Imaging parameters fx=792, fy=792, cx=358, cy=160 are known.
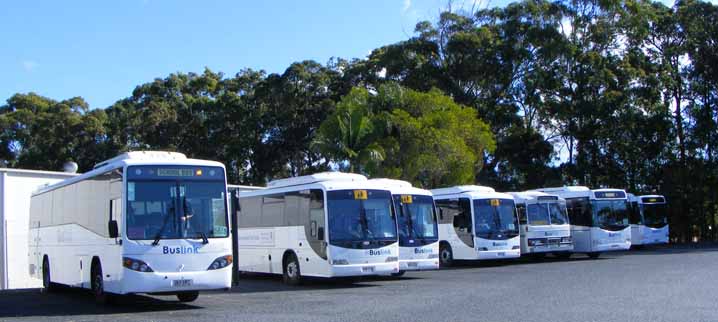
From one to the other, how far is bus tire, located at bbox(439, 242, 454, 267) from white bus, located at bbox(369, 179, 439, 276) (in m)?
4.93

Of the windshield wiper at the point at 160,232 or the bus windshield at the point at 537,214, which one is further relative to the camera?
the bus windshield at the point at 537,214

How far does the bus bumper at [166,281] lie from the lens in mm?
13781

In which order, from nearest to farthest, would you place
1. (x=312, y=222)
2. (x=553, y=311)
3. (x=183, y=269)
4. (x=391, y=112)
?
→ (x=553, y=311)
(x=183, y=269)
(x=312, y=222)
(x=391, y=112)

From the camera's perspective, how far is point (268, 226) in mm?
21953

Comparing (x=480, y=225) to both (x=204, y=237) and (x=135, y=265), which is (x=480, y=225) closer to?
(x=204, y=237)

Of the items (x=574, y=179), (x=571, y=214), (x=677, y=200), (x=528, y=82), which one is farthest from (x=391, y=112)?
(x=677, y=200)

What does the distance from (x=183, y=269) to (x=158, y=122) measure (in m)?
34.8

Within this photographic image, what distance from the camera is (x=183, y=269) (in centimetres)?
1401

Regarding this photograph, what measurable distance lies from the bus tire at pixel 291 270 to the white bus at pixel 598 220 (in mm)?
13648

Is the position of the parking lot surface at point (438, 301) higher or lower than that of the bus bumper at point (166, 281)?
lower

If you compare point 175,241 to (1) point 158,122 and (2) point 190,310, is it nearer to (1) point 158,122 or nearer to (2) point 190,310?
(2) point 190,310

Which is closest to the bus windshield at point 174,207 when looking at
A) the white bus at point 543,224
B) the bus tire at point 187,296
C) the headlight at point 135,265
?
the headlight at point 135,265

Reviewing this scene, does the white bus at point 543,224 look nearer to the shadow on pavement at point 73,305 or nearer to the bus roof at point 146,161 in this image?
the shadow on pavement at point 73,305

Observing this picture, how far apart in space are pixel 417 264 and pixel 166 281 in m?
9.24
